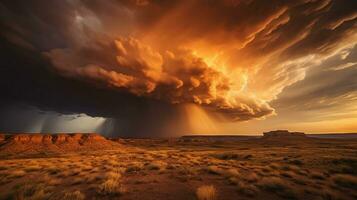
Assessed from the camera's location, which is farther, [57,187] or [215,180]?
[215,180]

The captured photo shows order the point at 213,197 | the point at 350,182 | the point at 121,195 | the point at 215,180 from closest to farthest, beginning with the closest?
the point at 213,197, the point at 121,195, the point at 350,182, the point at 215,180

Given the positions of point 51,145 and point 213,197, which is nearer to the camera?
point 213,197

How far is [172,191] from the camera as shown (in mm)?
9430

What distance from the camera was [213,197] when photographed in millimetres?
8102

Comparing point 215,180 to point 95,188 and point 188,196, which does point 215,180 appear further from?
point 95,188

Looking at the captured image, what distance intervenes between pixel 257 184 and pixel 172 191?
5.12 m

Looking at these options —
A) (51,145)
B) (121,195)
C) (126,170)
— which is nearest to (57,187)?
(121,195)

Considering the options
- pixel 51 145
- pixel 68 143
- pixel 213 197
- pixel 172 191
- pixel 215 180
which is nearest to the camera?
pixel 213 197

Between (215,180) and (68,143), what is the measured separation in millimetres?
87204

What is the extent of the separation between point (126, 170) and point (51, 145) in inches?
3022

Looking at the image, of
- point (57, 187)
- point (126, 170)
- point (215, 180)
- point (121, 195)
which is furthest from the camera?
point (126, 170)

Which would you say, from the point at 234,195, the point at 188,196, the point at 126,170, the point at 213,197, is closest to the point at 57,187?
the point at 126,170

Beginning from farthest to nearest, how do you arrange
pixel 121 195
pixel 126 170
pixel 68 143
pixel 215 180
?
pixel 68 143, pixel 126 170, pixel 215 180, pixel 121 195

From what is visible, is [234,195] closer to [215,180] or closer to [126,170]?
[215,180]
